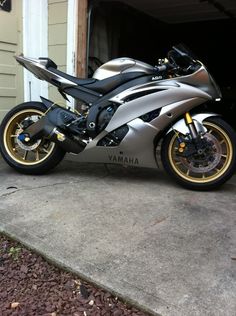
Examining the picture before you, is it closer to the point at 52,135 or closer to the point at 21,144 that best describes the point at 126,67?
the point at 52,135

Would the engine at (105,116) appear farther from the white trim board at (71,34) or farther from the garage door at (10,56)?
the garage door at (10,56)

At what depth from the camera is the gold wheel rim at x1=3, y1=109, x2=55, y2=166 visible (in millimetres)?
3537

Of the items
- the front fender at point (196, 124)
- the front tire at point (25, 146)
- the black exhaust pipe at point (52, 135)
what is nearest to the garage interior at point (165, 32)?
the front tire at point (25, 146)

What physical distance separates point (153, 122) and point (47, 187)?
1.02 m

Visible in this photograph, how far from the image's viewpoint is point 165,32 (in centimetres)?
801

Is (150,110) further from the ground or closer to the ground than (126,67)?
closer to the ground

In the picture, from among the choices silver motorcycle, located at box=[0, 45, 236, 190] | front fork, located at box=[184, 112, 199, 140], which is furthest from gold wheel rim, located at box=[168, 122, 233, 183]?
front fork, located at box=[184, 112, 199, 140]

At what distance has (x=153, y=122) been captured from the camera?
3.19 m

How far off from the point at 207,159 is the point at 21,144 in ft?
5.44

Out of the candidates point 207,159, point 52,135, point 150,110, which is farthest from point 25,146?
point 207,159

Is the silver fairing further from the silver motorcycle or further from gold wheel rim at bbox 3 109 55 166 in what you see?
gold wheel rim at bbox 3 109 55 166

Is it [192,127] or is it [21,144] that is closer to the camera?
[192,127]

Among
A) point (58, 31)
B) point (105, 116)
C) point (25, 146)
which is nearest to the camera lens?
point (105, 116)

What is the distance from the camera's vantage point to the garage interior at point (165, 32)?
549 cm
